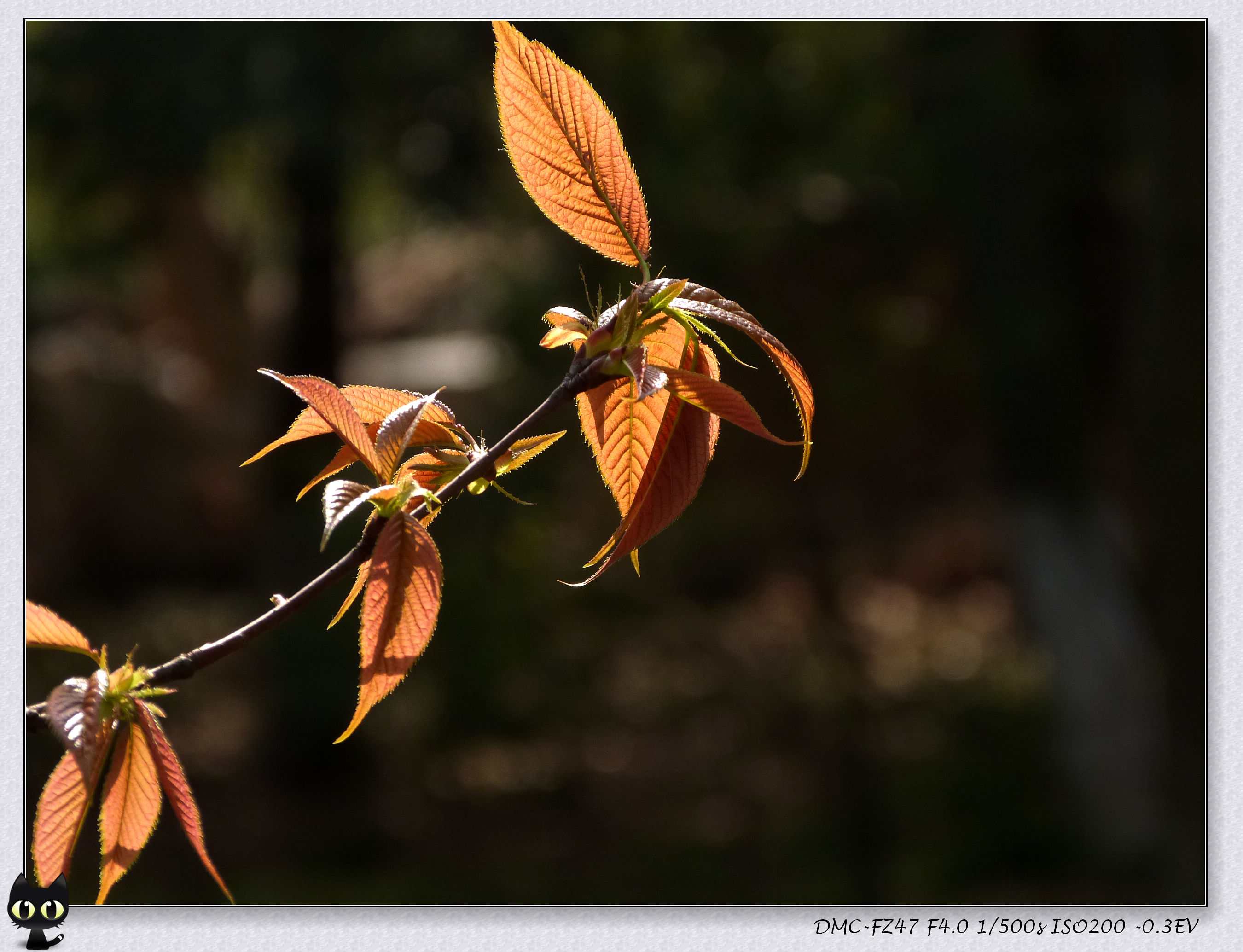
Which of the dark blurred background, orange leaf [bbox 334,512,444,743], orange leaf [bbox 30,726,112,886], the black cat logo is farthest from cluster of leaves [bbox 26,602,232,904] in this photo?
the dark blurred background

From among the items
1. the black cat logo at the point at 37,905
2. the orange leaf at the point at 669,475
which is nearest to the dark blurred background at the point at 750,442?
the black cat logo at the point at 37,905

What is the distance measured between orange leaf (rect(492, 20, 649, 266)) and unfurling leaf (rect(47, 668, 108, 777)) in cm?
33

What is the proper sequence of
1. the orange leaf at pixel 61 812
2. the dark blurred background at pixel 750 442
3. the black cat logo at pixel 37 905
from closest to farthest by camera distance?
the orange leaf at pixel 61 812
the black cat logo at pixel 37 905
the dark blurred background at pixel 750 442

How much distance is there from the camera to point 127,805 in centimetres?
62

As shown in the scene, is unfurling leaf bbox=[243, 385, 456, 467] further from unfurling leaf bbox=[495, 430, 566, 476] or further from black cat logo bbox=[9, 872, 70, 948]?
black cat logo bbox=[9, 872, 70, 948]

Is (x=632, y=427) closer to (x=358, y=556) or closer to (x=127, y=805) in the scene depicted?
(x=358, y=556)

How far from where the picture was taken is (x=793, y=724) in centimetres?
517

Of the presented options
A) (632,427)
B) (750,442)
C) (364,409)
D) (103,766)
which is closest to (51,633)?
(103,766)

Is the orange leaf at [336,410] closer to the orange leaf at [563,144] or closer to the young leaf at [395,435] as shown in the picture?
the young leaf at [395,435]

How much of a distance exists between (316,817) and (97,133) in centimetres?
263

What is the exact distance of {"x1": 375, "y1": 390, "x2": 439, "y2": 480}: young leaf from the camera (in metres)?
0.53

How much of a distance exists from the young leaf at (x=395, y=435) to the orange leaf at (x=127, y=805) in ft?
0.69

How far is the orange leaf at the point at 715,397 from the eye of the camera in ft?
1.74

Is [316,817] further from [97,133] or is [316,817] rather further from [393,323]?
[393,323]
